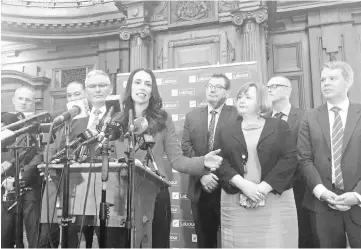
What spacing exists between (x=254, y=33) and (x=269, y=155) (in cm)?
314

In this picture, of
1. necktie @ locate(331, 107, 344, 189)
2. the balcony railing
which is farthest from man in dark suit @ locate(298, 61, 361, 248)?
the balcony railing

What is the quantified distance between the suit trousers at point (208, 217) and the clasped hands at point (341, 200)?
0.89 m

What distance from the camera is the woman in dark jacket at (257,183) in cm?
223

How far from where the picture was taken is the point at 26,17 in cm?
Result: 641

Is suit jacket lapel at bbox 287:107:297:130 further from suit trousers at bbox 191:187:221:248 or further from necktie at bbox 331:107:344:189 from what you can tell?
suit trousers at bbox 191:187:221:248

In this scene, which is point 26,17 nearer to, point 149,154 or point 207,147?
point 207,147

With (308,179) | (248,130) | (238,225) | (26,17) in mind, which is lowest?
(238,225)

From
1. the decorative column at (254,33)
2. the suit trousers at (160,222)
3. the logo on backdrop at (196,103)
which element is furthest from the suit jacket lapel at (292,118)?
the decorative column at (254,33)

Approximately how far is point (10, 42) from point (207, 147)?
201 inches

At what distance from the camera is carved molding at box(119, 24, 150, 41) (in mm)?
5535

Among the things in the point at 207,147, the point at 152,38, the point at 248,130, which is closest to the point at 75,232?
the point at 248,130

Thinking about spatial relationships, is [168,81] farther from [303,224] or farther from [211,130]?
[303,224]

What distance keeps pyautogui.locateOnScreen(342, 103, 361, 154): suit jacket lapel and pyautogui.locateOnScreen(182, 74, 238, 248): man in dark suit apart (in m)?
0.86

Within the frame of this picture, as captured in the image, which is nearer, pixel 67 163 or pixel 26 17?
pixel 67 163
